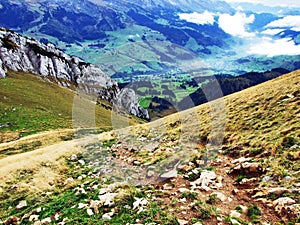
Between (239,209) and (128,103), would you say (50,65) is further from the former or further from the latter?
(239,209)

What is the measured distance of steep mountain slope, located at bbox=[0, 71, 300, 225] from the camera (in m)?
14.7

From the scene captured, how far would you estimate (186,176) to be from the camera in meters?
19.4

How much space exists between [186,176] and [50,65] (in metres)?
143

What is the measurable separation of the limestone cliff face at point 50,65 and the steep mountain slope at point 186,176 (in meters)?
89.5

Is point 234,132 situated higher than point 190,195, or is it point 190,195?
point 234,132

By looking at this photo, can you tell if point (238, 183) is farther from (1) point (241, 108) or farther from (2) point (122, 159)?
(1) point (241, 108)

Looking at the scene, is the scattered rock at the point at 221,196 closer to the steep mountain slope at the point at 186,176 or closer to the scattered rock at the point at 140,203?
the steep mountain slope at the point at 186,176

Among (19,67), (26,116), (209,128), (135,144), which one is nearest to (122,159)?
(135,144)

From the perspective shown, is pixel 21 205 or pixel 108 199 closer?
pixel 108 199

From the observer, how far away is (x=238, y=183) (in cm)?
1752

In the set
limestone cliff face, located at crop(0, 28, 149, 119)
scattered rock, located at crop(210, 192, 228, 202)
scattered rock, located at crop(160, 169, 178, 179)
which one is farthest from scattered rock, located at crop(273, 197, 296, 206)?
limestone cliff face, located at crop(0, 28, 149, 119)

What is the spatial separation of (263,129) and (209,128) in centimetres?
585

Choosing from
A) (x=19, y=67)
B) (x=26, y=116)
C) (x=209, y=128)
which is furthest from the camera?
(x=19, y=67)

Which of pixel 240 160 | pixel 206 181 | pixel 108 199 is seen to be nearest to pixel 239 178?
pixel 206 181
